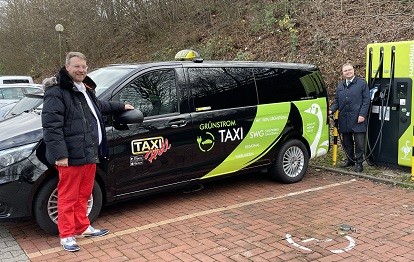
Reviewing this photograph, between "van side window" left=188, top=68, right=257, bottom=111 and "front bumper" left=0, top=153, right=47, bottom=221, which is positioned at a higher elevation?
Answer: "van side window" left=188, top=68, right=257, bottom=111

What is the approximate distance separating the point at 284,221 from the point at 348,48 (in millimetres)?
7914

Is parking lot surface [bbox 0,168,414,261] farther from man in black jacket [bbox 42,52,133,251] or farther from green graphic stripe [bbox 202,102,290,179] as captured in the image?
green graphic stripe [bbox 202,102,290,179]

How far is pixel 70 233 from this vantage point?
4504 millimetres

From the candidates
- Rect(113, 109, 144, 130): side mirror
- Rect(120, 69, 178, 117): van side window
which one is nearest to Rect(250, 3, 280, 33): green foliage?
Rect(120, 69, 178, 117): van side window

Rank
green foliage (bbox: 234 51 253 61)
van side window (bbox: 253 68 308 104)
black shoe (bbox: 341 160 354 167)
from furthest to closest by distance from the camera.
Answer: green foliage (bbox: 234 51 253 61)
black shoe (bbox: 341 160 354 167)
van side window (bbox: 253 68 308 104)

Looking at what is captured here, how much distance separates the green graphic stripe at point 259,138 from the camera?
6.14 meters

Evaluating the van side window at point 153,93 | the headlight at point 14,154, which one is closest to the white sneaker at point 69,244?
the headlight at point 14,154

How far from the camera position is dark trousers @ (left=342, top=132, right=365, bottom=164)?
292 inches

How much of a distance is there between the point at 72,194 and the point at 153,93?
163cm

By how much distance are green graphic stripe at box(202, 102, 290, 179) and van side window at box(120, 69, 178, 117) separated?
3.77 ft

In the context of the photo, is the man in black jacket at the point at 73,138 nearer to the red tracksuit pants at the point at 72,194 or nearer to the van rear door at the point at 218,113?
the red tracksuit pants at the point at 72,194

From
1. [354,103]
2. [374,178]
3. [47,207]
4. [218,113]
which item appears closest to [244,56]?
[354,103]

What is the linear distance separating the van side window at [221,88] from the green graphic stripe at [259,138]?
0.30 meters

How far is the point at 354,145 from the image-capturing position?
25.2ft
